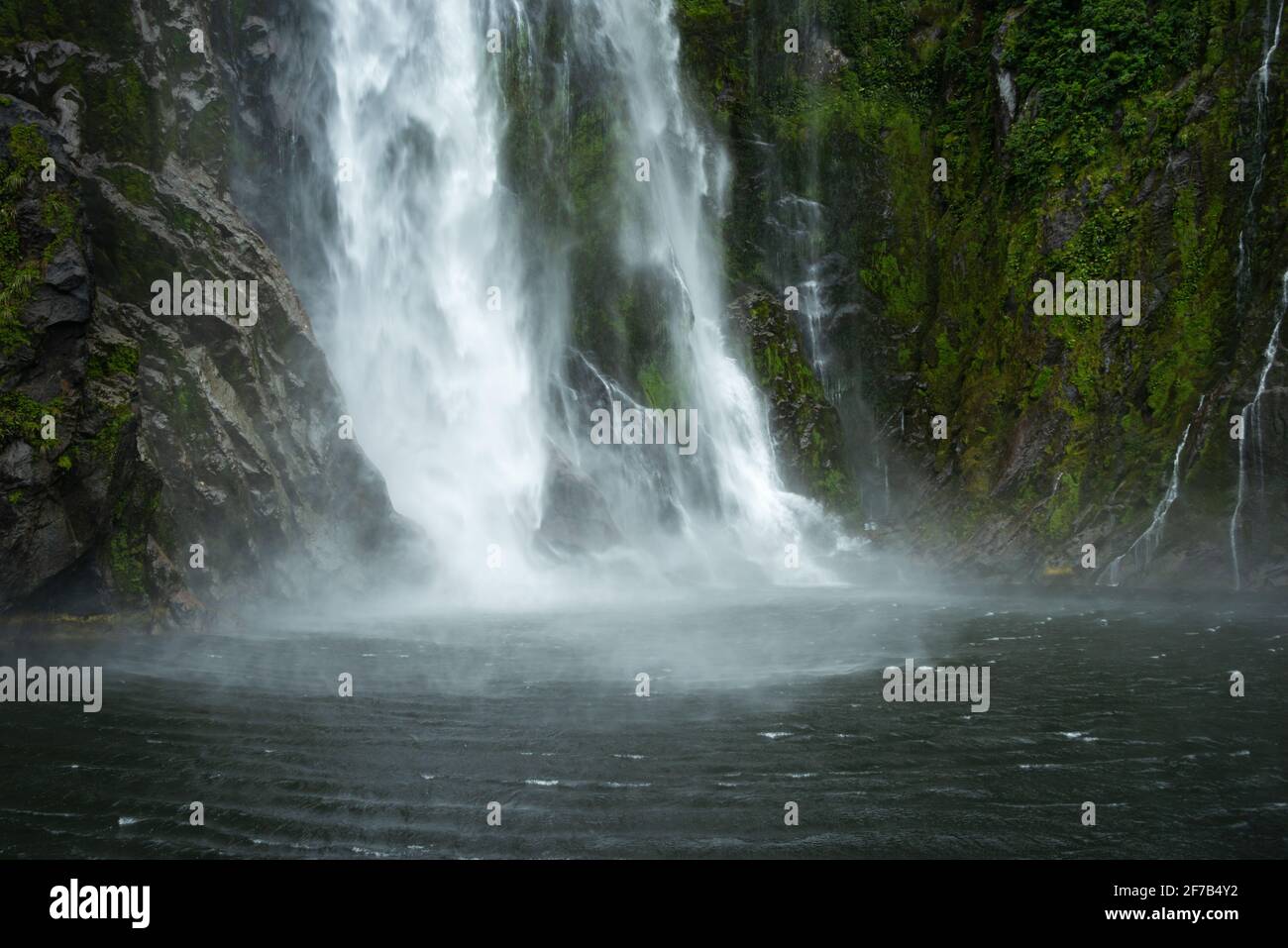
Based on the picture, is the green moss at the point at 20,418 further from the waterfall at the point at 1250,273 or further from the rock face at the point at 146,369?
the waterfall at the point at 1250,273

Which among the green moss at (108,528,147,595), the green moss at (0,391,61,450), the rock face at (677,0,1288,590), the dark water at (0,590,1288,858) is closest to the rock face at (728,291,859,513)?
the rock face at (677,0,1288,590)

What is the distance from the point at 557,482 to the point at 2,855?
2261cm

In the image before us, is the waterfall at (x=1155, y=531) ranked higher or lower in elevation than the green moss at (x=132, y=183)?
lower

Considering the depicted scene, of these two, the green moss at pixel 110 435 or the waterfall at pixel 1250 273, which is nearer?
the green moss at pixel 110 435

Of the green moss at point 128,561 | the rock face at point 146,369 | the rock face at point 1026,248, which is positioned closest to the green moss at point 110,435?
the rock face at point 146,369

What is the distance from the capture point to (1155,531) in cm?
2675

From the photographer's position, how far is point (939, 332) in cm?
3616

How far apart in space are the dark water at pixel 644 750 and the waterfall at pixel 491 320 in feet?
35.5

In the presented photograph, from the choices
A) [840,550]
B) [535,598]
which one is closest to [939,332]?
[840,550]

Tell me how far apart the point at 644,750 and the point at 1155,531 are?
20773 millimetres

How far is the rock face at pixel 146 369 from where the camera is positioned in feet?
58.5

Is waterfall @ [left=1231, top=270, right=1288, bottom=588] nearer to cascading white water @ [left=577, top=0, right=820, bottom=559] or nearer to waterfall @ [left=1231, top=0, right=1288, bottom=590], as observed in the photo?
waterfall @ [left=1231, top=0, right=1288, bottom=590]

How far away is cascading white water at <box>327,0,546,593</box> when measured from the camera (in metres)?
29.0
